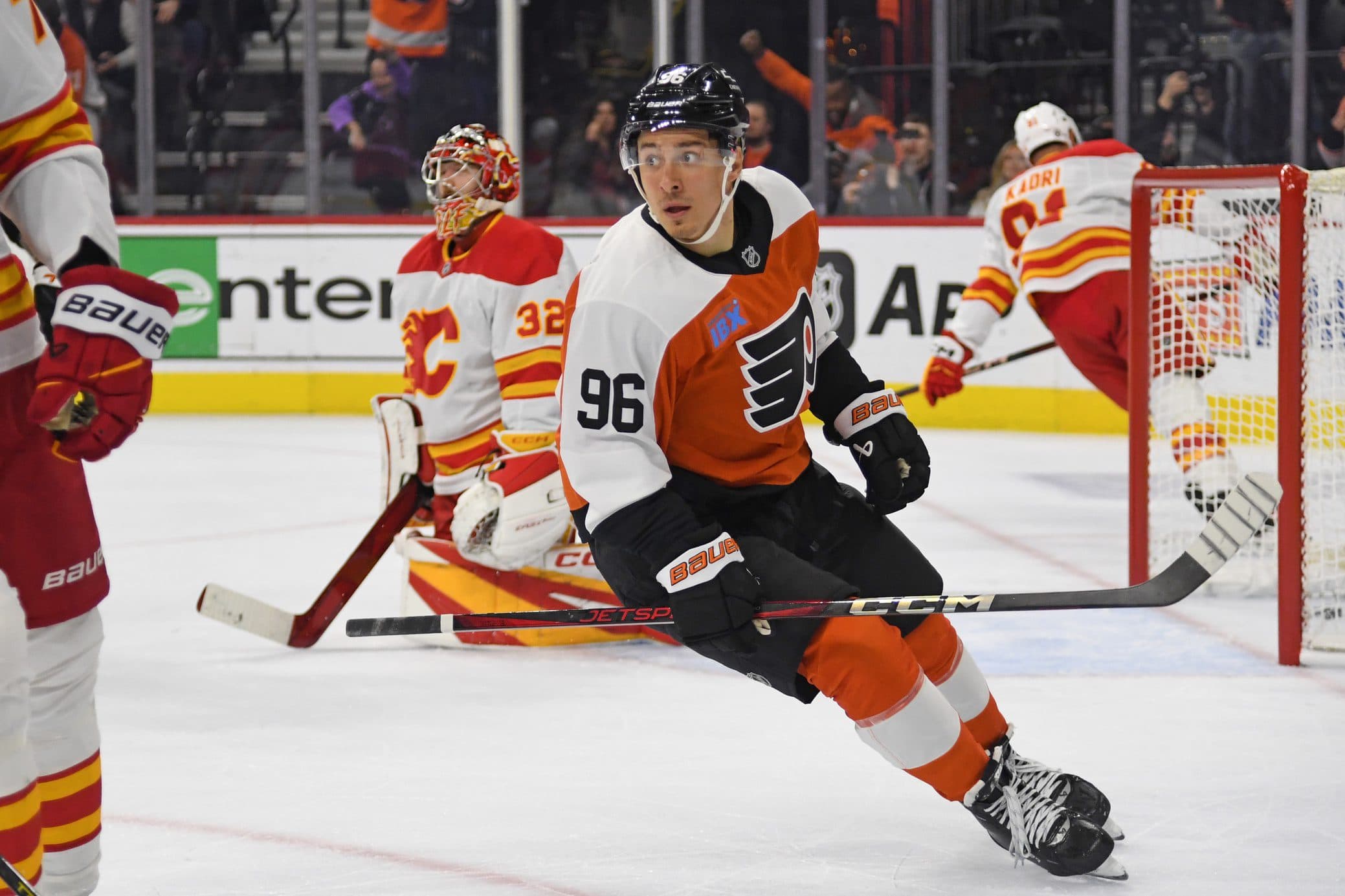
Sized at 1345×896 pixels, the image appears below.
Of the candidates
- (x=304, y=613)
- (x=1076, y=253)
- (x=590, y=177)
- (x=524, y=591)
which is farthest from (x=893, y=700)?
(x=590, y=177)

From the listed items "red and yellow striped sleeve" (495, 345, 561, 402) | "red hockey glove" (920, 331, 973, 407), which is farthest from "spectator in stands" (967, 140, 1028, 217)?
"red and yellow striped sleeve" (495, 345, 561, 402)

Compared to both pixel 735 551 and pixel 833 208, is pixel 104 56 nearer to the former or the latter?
pixel 833 208

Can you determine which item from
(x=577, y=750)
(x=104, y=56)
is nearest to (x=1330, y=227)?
(x=577, y=750)

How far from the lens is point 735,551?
6.49 feet

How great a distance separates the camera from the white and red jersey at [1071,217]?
187 inches

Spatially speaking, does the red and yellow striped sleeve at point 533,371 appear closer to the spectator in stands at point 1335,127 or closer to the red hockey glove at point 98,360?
the red hockey glove at point 98,360

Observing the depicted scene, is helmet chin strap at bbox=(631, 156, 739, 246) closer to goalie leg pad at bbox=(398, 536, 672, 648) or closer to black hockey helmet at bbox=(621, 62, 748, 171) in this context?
black hockey helmet at bbox=(621, 62, 748, 171)

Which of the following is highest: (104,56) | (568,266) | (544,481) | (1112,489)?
(104,56)

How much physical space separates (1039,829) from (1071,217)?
2.95 meters

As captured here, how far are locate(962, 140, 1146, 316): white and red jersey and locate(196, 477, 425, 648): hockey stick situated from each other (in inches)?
82.5

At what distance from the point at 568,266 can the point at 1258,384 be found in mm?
1930

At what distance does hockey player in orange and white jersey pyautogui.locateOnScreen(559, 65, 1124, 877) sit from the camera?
1.99 m

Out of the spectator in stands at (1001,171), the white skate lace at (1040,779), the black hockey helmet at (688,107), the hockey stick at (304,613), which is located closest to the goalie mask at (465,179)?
the hockey stick at (304,613)

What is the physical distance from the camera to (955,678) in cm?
225
